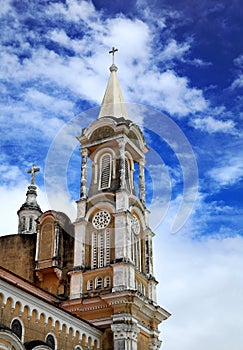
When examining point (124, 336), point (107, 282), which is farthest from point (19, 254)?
point (124, 336)

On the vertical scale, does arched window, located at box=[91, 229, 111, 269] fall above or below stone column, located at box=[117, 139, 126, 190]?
below

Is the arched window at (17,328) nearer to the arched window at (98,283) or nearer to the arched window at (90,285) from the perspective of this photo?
the arched window at (98,283)

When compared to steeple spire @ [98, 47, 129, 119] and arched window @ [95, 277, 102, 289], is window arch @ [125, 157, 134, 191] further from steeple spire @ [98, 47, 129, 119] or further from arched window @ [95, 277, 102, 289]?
arched window @ [95, 277, 102, 289]

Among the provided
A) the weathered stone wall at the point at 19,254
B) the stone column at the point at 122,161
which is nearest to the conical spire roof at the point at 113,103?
the stone column at the point at 122,161

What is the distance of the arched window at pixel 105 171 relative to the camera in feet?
124

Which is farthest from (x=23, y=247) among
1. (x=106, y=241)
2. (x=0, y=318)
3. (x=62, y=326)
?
(x=0, y=318)

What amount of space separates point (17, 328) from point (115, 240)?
1252 cm

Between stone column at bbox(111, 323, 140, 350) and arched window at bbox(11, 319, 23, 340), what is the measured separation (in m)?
8.57

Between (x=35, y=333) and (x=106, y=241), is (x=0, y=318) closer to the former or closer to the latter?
(x=35, y=333)

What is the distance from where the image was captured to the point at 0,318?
21688 millimetres

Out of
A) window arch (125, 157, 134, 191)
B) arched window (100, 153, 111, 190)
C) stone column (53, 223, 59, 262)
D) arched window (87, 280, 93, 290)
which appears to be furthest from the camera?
window arch (125, 157, 134, 191)

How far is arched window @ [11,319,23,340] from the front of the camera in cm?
2260

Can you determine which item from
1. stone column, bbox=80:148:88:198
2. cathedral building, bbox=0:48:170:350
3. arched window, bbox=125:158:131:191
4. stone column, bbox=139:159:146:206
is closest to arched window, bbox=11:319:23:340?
cathedral building, bbox=0:48:170:350

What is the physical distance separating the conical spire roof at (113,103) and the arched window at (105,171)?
150 inches
